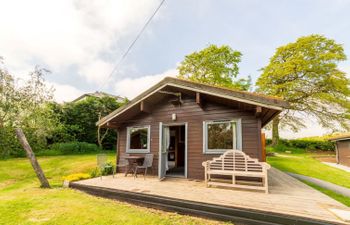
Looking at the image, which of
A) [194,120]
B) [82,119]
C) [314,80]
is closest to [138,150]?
[194,120]

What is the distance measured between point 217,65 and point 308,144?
46.9 feet

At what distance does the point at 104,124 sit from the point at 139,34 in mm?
3870

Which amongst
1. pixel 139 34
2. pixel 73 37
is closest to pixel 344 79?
pixel 139 34

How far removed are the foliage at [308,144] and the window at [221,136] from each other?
18.0m

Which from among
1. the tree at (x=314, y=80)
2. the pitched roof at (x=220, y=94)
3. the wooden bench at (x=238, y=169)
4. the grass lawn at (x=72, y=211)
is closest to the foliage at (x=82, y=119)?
the pitched roof at (x=220, y=94)

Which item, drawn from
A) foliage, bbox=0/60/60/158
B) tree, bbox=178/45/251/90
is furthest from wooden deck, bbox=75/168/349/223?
tree, bbox=178/45/251/90

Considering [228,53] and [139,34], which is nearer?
[139,34]

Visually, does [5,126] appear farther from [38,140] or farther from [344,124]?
[344,124]

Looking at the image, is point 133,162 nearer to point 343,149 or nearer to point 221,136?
point 221,136

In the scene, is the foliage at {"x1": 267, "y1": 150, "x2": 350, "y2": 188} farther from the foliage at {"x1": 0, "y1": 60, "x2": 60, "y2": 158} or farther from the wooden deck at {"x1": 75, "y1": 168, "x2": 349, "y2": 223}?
the foliage at {"x1": 0, "y1": 60, "x2": 60, "y2": 158}

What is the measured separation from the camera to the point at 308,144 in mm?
20828

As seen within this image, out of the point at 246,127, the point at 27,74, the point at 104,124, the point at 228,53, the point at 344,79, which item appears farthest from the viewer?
the point at 228,53

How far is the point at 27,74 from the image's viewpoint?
9.99 metres

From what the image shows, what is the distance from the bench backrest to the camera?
14.7 feet
